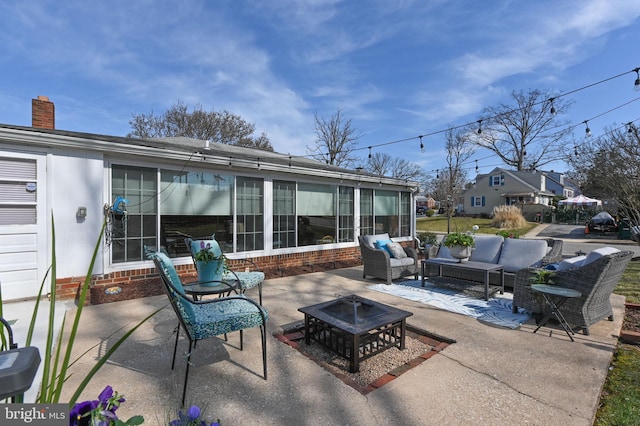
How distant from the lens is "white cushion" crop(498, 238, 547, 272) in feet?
17.8

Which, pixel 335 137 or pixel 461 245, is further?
pixel 335 137

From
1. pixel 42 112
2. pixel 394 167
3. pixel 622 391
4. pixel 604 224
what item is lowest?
pixel 622 391

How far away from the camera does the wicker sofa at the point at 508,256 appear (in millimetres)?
5414

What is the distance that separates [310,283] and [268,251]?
136 cm

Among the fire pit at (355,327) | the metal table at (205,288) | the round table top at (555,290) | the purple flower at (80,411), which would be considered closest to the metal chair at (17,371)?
the purple flower at (80,411)

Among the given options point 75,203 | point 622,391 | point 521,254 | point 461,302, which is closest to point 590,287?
point 622,391

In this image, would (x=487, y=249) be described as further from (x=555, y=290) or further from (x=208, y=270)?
(x=208, y=270)

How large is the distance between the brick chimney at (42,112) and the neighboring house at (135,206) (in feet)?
0.06

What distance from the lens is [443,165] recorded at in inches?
1080

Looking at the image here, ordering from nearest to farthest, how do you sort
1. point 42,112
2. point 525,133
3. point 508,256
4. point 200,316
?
1. point 200,316
2. point 508,256
3. point 42,112
4. point 525,133

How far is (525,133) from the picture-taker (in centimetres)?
2498

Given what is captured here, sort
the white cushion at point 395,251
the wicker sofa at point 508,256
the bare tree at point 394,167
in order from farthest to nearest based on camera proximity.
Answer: the bare tree at point 394,167, the white cushion at point 395,251, the wicker sofa at point 508,256

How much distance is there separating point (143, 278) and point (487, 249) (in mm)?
6470

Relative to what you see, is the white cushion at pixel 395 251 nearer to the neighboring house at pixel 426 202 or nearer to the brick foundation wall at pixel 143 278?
the brick foundation wall at pixel 143 278
